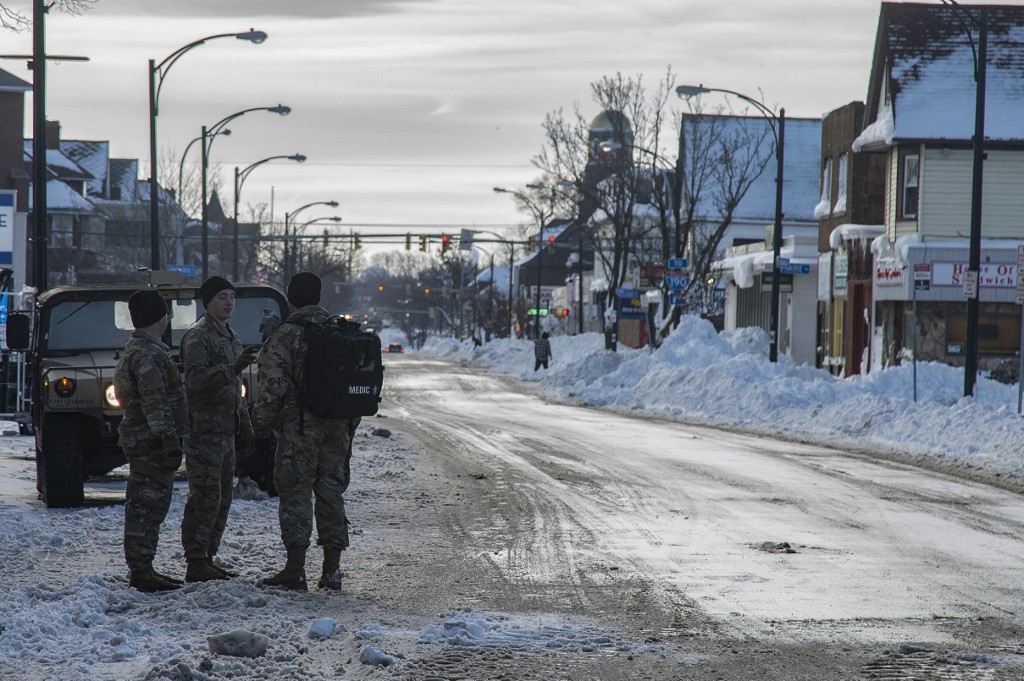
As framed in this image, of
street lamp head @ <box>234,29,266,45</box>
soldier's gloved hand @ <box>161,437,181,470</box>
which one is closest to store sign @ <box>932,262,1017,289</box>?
street lamp head @ <box>234,29,266,45</box>

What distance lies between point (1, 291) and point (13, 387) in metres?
2.59

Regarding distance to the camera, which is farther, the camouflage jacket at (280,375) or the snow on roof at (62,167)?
the snow on roof at (62,167)

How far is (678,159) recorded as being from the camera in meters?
47.4

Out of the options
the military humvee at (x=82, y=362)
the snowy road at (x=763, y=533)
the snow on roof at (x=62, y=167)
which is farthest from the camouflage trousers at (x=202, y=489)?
the snow on roof at (x=62, y=167)

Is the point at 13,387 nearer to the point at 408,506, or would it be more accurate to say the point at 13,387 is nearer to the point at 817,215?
the point at 408,506

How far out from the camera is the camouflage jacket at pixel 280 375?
26.7 feet

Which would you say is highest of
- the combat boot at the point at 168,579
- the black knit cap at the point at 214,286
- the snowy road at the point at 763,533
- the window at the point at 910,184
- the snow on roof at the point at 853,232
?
the window at the point at 910,184

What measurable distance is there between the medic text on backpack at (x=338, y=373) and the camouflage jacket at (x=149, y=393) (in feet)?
2.63

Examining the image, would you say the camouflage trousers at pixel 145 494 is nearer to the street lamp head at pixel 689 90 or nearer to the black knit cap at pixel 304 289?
the black knit cap at pixel 304 289

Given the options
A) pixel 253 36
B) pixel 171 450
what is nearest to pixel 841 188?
pixel 253 36

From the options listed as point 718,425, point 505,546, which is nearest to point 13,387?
point 505,546

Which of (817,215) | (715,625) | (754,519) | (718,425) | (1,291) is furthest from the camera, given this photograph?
(817,215)

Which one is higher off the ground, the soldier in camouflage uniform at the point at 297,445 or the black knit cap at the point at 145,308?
the black knit cap at the point at 145,308

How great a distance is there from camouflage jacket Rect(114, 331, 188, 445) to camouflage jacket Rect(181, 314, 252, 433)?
0.64 ft
